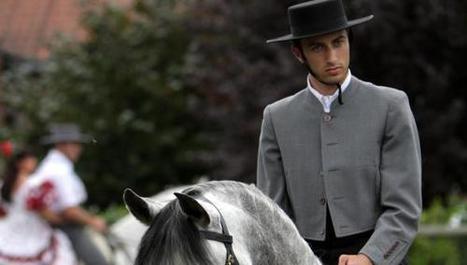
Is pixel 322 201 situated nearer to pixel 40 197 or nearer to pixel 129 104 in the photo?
pixel 40 197

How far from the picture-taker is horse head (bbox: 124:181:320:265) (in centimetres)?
327

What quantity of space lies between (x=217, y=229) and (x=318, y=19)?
1.22 m

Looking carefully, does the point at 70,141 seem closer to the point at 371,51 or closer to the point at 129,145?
the point at 371,51

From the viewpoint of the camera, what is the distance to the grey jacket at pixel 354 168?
13.5 feet

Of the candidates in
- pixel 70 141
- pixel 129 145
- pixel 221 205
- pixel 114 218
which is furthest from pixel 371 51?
pixel 221 205

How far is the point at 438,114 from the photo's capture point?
13891mm

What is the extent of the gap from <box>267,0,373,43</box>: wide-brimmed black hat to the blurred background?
22.8ft

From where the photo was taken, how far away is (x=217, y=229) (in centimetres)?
334

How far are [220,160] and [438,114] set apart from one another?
313 centimetres

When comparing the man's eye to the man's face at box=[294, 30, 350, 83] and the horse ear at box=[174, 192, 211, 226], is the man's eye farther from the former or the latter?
the horse ear at box=[174, 192, 211, 226]

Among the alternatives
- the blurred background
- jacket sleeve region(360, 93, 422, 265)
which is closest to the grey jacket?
jacket sleeve region(360, 93, 422, 265)

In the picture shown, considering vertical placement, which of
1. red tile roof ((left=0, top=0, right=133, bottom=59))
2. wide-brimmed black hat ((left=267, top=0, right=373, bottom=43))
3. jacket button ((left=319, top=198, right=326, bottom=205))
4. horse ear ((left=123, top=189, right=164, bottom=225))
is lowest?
red tile roof ((left=0, top=0, right=133, bottom=59))

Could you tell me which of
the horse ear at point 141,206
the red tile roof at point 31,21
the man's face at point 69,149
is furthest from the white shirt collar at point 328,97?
the red tile roof at point 31,21

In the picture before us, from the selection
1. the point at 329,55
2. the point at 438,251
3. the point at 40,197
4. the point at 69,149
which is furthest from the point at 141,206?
the point at 438,251
